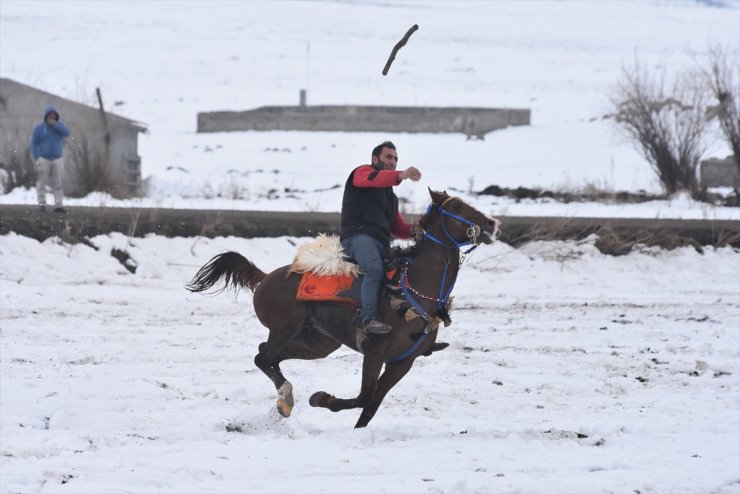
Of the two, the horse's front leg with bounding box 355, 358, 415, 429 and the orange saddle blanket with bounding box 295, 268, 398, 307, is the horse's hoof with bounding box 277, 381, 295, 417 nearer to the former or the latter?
the horse's front leg with bounding box 355, 358, 415, 429

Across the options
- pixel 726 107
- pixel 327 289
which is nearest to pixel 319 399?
pixel 327 289

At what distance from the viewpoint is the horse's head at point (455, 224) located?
8.52 metres

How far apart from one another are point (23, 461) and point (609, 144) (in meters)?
40.9

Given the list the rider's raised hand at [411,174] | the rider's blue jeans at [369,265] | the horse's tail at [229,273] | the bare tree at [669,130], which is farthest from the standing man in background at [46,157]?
the bare tree at [669,130]

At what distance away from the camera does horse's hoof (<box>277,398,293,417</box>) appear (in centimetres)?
896

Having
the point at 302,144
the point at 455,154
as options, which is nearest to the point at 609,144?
the point at 455,154

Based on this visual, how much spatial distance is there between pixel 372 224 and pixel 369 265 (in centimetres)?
Result: 39

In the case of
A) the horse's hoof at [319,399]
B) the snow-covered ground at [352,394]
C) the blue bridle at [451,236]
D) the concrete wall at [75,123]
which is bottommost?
the snow-covered ground at [352,394]

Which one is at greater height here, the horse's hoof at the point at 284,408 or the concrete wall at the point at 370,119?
the concrete wall at the point at 370,119

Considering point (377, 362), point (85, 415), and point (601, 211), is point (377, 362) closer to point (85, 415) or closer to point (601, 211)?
point (85, 415)

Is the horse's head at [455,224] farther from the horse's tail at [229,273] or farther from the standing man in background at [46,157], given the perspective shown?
the standing man in background at [46,157]

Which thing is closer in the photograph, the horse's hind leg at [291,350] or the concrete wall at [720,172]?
the horse's hind leg at [291,350]

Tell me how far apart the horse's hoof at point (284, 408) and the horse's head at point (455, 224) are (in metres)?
1.80

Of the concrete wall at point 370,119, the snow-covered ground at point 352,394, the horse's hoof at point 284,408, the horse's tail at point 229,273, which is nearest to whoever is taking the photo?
the snow-covered ground at point 352,394
